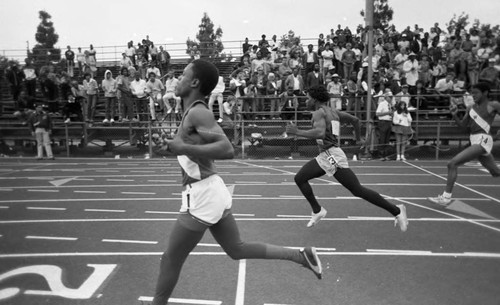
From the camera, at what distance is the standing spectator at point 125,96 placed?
16.5 metres

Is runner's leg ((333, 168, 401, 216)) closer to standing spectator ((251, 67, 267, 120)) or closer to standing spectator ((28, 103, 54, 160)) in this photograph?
standing spectator ((251, 67, 267, 120))

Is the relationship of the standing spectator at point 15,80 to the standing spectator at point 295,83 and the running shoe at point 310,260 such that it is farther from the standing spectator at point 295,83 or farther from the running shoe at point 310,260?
the running shoe at point 310,260

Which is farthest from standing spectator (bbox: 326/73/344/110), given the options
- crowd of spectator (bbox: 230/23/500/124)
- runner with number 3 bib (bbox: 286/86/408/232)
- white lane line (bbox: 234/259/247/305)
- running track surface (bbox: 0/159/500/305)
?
white lane line (bbox: 234/259/247/305)

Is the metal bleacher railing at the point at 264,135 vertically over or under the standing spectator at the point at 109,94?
under

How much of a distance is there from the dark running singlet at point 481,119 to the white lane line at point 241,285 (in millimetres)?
5047

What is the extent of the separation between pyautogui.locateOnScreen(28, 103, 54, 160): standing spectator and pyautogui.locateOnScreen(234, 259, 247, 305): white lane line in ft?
42.8

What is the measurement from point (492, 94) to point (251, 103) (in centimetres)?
896

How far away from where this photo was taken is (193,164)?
324 centimetres

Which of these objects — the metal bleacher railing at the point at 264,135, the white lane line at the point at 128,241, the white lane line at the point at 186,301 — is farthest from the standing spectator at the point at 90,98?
the white lane line at the point at 186,301

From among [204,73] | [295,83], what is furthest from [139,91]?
[204,73]

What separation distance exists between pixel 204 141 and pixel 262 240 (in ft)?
10.8

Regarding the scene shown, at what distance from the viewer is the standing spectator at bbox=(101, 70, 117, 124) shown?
655 inches

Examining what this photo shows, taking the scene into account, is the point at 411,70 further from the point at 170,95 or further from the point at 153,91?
the point at 153,91

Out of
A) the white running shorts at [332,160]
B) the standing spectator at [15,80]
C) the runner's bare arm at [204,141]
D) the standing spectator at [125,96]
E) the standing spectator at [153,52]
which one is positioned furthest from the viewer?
the standing spectator at [153,52]
